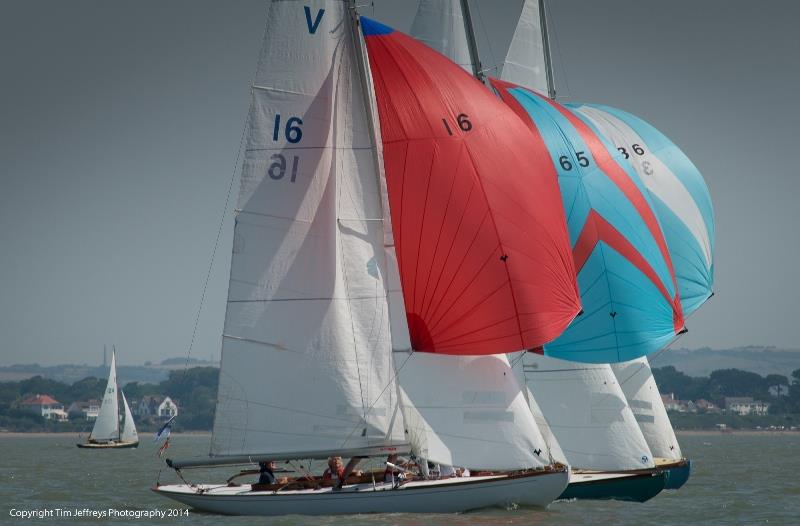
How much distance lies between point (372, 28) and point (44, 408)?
179129 millimetres

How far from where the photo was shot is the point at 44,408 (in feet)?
634

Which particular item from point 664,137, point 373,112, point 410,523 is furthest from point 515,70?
point 410,523

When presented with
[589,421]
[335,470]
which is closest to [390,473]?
[335,470]

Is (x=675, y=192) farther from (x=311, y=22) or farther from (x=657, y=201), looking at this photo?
(x=311, y=22)

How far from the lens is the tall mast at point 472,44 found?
87.6 ft

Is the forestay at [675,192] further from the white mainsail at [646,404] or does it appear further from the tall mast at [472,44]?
the tall mast at [472,44]

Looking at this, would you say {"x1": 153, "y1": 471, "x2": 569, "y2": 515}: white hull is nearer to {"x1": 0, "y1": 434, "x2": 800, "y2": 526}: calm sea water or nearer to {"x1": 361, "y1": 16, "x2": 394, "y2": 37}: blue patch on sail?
{"x1": 0, "y1": 434, "x2": 800, "y2": 526}: calm sea water

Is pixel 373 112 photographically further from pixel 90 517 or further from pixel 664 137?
pixel 664 137

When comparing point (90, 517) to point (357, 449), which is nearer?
point (357, 449)

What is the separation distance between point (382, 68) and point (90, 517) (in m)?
9.95

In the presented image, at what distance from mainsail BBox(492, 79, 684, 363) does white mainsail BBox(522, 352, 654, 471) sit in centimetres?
133

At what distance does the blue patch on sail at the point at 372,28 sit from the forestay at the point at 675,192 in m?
9.10

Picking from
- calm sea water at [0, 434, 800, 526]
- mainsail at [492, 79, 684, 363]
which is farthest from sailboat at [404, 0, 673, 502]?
calm sea water at [0, 434, 800, 526]

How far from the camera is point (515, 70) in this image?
31.9 meters
